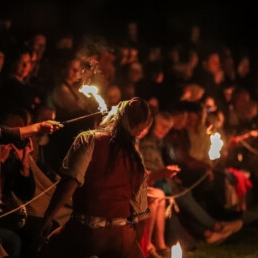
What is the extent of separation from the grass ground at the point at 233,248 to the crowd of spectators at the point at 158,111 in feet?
0.47

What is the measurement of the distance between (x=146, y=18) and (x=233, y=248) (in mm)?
8664

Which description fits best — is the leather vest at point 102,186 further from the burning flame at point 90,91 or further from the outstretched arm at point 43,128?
the burning flame at point 90,91

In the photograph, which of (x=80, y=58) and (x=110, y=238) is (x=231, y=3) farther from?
(x=110, y=238)


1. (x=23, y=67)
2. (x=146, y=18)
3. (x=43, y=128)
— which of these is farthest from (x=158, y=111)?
(x=146, y=18)

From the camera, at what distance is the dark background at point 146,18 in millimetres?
10961

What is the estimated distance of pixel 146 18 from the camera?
16.2 m

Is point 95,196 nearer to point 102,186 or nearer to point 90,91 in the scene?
point 102,186

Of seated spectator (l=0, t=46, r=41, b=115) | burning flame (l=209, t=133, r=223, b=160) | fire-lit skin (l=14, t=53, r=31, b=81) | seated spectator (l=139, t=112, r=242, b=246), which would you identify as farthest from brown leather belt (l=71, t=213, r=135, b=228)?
fire-lit skin (l=14, t=53, r=31, b=81)

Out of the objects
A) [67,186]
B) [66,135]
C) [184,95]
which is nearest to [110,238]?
[67,186]

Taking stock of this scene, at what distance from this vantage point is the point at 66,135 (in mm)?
7129

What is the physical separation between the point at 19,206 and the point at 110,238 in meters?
1.84

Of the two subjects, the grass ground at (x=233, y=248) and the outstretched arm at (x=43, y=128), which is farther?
the grass ground at (x=233, y=248)

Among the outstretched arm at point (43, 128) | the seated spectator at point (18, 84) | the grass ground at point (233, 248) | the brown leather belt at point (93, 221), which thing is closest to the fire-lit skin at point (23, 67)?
the seated spectator at point (18, 84)

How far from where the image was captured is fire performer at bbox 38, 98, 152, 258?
4457 millimetres
